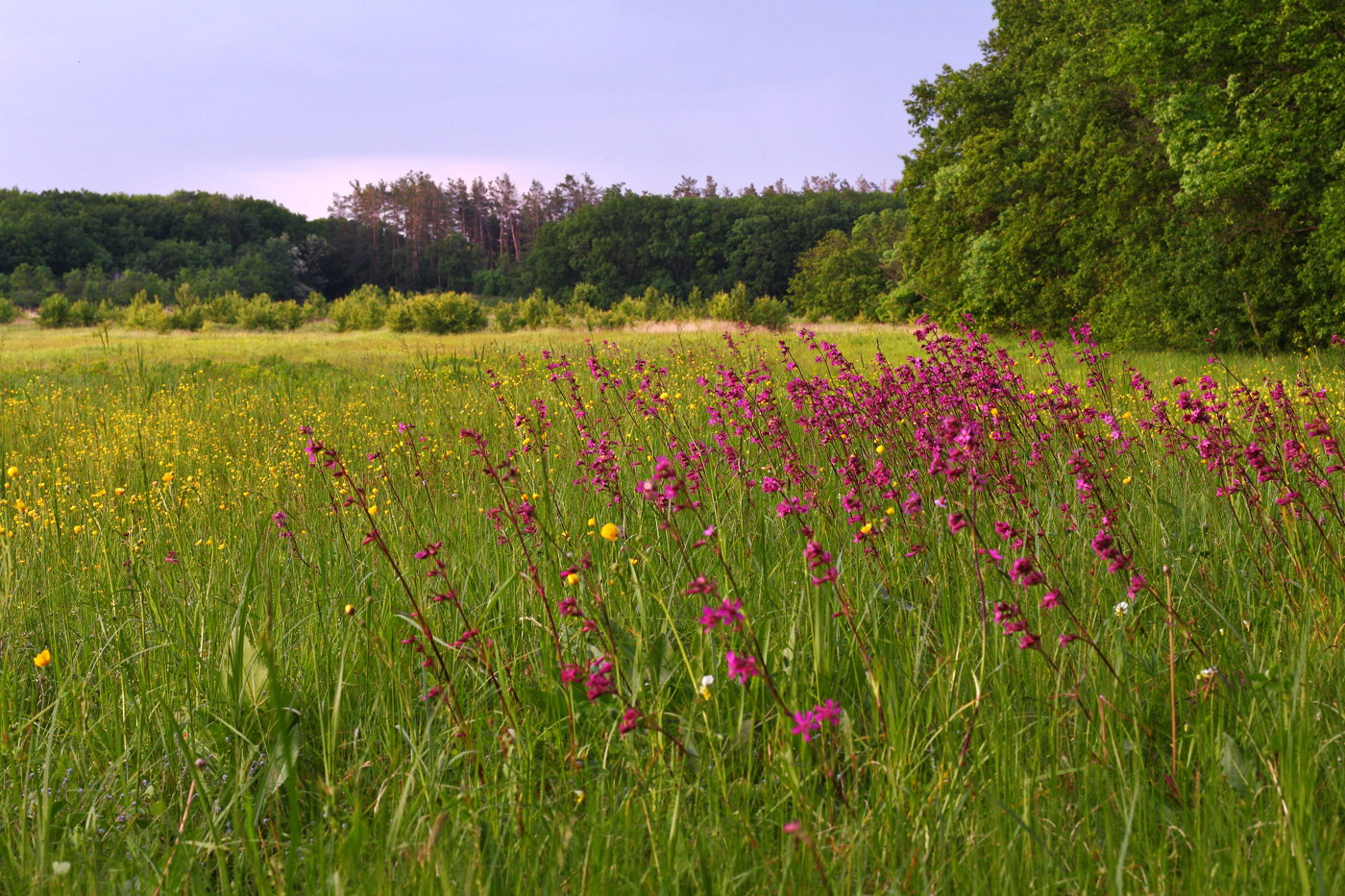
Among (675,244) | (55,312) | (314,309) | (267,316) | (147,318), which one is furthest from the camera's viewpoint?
(675,244)

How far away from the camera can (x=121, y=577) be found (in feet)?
9.87

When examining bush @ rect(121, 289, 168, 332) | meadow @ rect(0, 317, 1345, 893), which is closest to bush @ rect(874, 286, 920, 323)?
bush @ rect(121, 289, 168, 332)

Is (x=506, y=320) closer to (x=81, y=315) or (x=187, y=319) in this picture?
(x=187, y=319)

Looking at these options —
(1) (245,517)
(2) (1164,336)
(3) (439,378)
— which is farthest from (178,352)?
(2) (1164,336)

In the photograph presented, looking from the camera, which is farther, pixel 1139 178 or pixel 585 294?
pixel 585 294

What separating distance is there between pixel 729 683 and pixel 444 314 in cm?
3471

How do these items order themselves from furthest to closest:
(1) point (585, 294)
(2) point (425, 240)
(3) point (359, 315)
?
(2) point (425, 240)
(1) point (585, 294)
(3) point (359, 315)

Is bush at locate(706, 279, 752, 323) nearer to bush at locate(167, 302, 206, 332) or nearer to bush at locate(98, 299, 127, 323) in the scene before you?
bush at locate(167, 302, 206, 332)

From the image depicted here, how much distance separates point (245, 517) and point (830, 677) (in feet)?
9.86

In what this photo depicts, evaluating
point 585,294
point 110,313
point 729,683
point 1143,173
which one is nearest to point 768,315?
point 1143,173

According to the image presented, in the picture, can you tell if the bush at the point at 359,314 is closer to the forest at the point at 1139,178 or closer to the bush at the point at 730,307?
the bush at the point at 730,307

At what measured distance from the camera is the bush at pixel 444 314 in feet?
114

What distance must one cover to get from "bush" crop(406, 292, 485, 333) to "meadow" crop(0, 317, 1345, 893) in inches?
1257

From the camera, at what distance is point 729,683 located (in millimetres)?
1929
